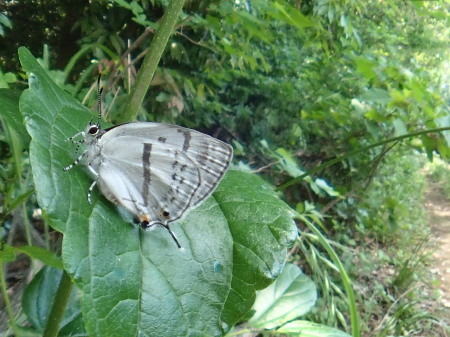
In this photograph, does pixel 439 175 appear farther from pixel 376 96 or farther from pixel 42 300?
pixel 42 300

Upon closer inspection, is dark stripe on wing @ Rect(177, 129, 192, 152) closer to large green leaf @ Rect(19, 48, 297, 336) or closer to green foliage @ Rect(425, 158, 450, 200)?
large green leaf @ Rect(19, 48, 297, 336)

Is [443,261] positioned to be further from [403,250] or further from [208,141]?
[208,141]

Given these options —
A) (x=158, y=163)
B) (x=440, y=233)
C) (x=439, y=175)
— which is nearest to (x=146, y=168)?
(x=158, y=163)

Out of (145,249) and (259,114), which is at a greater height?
(145,249)

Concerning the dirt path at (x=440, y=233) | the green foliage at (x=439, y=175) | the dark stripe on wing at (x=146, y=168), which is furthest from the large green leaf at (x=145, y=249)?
the green foliage at (x=439, y=175)

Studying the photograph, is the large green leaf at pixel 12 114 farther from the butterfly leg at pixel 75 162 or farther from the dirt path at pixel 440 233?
the dirt path at pixel 440 233

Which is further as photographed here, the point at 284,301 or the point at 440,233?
the point at 440,233
